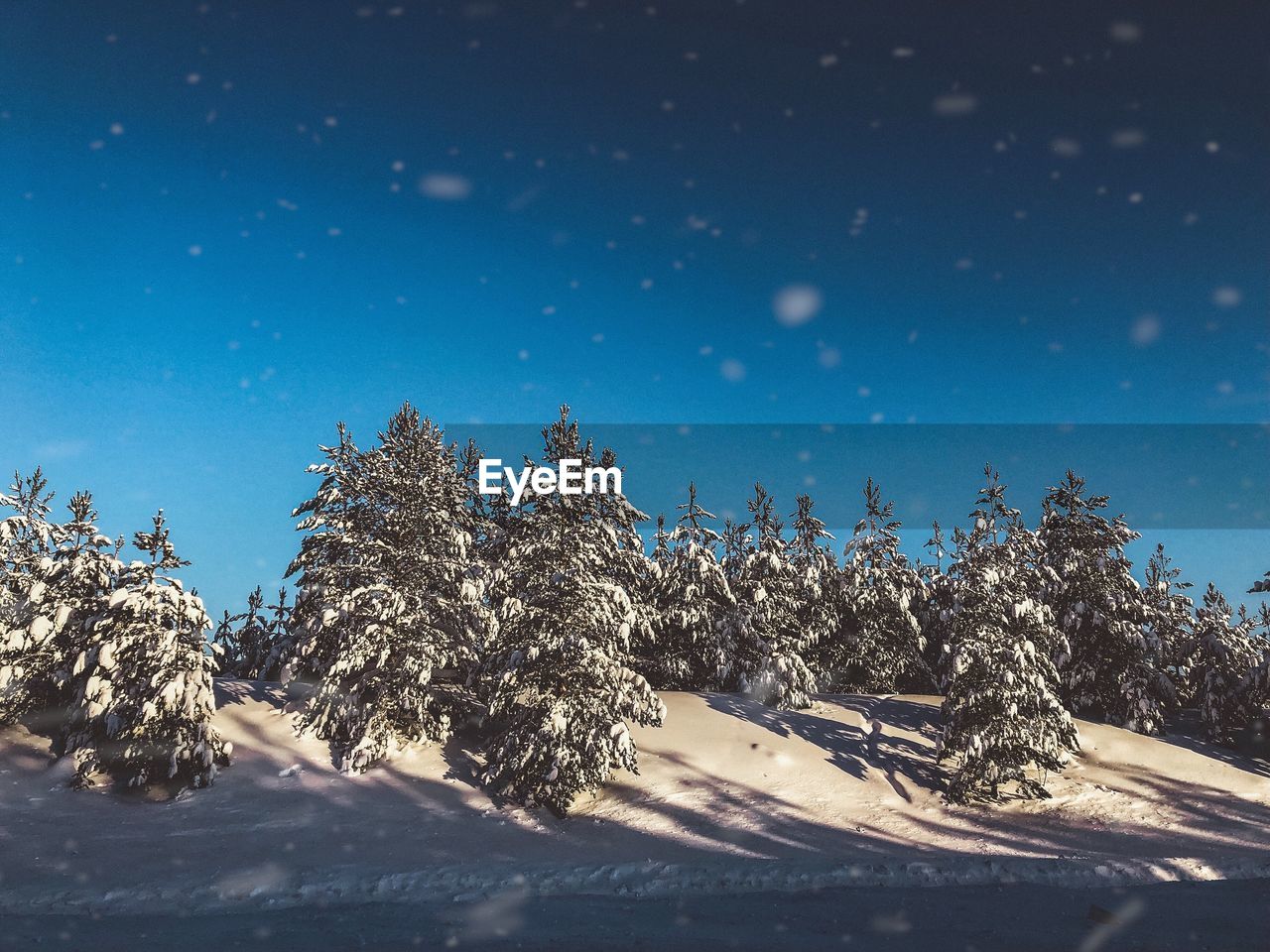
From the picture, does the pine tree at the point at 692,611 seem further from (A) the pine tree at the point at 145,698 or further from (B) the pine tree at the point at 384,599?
(A) the pine tree at the point at 145,698

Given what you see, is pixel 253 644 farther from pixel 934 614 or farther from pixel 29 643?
pixel 934 614

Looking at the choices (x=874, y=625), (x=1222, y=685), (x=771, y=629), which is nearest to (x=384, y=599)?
(x=771, y=629)

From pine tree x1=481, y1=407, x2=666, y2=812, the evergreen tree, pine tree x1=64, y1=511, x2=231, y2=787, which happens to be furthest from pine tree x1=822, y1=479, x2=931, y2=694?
pine tree x1=64, y1=511, x2=231, y2=787

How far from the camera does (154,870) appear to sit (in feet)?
40.8

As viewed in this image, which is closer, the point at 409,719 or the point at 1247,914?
the point at 1247,914

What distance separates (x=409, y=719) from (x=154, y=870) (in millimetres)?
6667

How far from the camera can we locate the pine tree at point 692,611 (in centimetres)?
2739

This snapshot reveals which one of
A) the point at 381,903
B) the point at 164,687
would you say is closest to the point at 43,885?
the point at 164,687

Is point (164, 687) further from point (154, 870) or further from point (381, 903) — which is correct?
point (381, 903)

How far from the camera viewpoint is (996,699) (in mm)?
17094

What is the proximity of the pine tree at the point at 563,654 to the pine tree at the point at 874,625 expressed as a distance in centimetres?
1468

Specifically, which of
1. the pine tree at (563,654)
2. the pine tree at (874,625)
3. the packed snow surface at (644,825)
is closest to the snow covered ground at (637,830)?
the packed snow surface at (644,825)

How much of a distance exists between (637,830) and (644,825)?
0.29 meters

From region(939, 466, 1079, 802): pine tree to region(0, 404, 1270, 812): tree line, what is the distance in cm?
6
